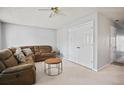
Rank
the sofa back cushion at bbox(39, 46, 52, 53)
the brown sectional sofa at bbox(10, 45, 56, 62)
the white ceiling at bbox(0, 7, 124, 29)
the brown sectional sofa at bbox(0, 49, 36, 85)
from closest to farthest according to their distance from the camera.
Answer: the brown sectional sofa at bbox(0, 49, 36, 85), the white ceiling at bbox(0, 7, 124, 29), the brown sectional sofa at bbox(10, 45, 56, 62), the sofa back cushion at bbox(39, 46, 52, 53)

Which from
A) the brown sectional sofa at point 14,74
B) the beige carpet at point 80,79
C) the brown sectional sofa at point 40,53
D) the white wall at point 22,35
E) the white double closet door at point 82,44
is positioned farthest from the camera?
the white wall at point 22,35

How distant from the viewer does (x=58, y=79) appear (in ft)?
8.13

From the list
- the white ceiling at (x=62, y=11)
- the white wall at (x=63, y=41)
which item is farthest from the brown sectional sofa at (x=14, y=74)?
the white wall at (x=63, y=41)

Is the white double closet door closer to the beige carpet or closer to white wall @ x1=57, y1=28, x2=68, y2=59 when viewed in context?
white wall @ x1=57, y1=28, x2=68, y2=59

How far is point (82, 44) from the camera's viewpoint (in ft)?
12.5

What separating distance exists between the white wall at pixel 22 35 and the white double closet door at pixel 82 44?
6.06ft

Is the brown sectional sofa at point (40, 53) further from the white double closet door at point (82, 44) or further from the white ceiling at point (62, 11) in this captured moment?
the white ceiling at point (62, 11)

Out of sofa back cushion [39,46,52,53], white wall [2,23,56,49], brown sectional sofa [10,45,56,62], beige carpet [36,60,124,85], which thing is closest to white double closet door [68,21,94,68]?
beige carpet [36,60,124,85]

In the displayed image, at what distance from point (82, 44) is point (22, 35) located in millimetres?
3141

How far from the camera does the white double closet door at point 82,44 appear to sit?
338 centimetres

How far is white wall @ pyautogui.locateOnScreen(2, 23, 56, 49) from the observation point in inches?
177

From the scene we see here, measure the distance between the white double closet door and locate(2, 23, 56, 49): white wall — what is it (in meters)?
1.85
